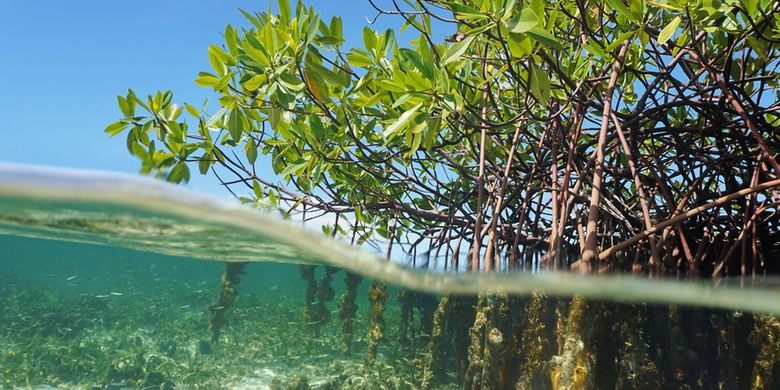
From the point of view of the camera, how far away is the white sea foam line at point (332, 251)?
293 centimetres

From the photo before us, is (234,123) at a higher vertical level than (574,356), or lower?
higher

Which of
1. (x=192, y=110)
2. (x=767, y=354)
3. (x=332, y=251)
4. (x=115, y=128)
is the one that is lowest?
(x=767, y=354)

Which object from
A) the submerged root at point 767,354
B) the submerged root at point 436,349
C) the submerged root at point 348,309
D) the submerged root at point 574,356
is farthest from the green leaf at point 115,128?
the submerged root at point 767,354

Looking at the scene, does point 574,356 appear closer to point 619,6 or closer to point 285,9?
point 619,6

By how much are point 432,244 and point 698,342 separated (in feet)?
6.11

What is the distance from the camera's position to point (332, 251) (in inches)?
150

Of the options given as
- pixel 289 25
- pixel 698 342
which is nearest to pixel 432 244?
pixel 698 342

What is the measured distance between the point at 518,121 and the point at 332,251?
135 centimetres

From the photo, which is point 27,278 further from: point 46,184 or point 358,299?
point 358,299

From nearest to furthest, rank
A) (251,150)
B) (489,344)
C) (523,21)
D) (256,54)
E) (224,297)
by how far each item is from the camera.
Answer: (523,21) < (256,54) < (489,344) < (224,297) < (251,150)

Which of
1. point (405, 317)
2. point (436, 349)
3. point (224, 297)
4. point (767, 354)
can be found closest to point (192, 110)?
point (224, 297)

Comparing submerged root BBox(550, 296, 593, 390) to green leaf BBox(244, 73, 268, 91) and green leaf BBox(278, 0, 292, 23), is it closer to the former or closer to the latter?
green leaf BBox(244, 73, 268, 91)

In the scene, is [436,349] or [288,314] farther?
[288,314]

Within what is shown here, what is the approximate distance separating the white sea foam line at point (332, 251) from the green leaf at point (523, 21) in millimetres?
1503
